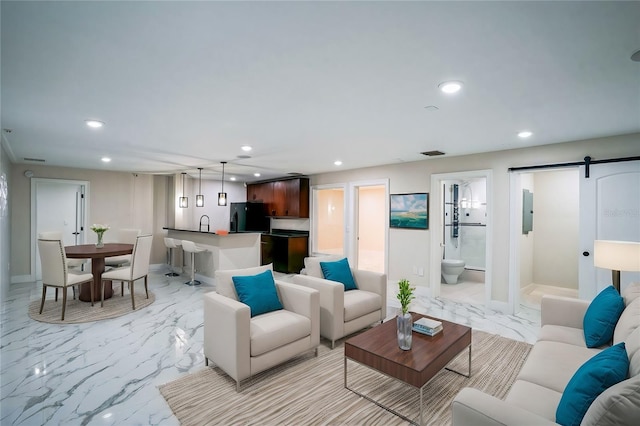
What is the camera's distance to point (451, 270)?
6.08 metres

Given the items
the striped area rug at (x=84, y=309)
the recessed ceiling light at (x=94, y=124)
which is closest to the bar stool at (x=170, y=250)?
the striped area rug at (x=84, y=309)

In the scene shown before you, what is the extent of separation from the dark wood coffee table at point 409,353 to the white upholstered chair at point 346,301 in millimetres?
597

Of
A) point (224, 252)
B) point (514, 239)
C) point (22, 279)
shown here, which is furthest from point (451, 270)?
point (22, 279)

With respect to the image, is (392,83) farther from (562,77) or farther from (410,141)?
(410,141)

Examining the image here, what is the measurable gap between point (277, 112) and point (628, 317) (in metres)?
3.05

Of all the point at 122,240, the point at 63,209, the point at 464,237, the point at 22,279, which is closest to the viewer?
the point at 22,279

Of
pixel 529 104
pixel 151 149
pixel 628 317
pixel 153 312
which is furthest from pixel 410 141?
pixel 153 312

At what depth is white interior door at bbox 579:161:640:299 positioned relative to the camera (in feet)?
11.3

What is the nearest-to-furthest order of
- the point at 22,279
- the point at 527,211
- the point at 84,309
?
the point at 84,309 < the point at 527,211 < the point at 22,279

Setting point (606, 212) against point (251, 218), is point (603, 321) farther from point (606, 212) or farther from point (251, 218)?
point (251, 218)

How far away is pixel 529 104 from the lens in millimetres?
2621

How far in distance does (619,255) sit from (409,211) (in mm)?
3130

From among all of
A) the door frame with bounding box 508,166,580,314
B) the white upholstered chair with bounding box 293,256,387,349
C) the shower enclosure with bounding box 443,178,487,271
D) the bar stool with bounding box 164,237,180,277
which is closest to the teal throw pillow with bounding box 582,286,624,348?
the white upholstered chair with bounding box 293,256,387,349

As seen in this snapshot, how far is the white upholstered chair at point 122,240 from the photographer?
573 cm
